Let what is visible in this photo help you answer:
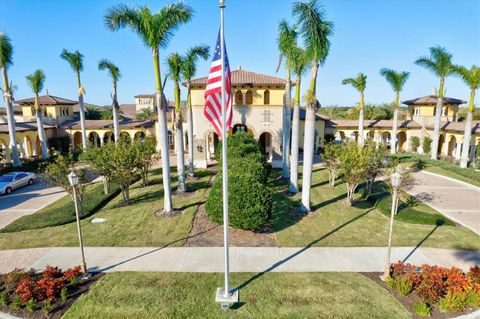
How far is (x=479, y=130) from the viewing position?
30.1m

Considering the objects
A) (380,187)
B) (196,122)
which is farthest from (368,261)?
(196,122)

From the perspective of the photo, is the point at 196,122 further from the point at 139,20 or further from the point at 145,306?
the point at 145,306

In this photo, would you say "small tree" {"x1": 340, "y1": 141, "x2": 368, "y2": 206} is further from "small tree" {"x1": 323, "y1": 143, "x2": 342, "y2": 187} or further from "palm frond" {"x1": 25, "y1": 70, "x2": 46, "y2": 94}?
"palm frond" {"x1": 25, "y1": 70, "x2": 46, "y2": 94}

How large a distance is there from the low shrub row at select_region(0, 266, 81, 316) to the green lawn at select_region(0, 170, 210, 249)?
271 centimetres

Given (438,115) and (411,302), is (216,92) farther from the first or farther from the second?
(438,115)

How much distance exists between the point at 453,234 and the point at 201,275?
11.7 metres

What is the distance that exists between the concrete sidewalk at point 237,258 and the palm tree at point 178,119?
7603mm

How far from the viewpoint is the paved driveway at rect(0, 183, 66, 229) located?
16422 millimetres

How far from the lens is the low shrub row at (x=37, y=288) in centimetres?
801

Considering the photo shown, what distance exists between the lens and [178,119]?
17688 millimetres

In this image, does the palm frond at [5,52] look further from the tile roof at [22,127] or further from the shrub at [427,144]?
the shrub at [427,144]

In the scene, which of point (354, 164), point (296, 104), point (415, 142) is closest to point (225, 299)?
point (354, 164)

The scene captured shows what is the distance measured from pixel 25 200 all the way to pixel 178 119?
477 inches

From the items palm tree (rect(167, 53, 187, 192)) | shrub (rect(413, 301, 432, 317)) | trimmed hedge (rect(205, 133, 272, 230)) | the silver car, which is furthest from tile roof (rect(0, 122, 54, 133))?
shrub (rect(413, 301, 432, 317))
